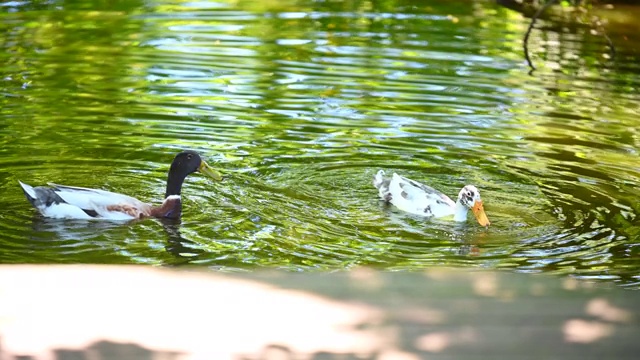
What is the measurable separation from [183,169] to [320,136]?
2384mm

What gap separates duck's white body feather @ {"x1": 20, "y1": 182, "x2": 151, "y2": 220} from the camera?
7047 mm

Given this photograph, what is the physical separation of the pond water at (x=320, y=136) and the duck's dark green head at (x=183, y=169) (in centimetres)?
23

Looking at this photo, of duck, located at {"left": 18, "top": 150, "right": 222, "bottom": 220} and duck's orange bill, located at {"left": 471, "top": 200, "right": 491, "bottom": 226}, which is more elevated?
duck, located at {"left": 18, "top": 150, "right": 222, "bottom": 220}

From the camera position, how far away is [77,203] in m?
7.07

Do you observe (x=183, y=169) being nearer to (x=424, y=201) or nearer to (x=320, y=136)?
(x=424, y=201)

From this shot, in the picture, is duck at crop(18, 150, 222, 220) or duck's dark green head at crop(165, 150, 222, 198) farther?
duck's dark green head at crop(165, 150, 222, 198)

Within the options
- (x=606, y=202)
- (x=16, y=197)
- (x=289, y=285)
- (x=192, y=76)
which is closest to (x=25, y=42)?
(x=192, y=76)

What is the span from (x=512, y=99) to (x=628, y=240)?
455 centimetres

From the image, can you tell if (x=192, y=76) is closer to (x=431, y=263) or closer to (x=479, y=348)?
(x=431, y=263)

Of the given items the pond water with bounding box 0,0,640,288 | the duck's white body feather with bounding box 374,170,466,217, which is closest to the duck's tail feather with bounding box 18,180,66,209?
the pond water with bounding box 0,0,640,288

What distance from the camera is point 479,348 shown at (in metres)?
2.63

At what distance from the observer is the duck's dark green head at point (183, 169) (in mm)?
7523

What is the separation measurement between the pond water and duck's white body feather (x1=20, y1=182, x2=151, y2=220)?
3.1 inches

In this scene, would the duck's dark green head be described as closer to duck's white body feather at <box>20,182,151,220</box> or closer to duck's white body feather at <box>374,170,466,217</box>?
duck's white body feather at <box>20,182,151,220</box>
